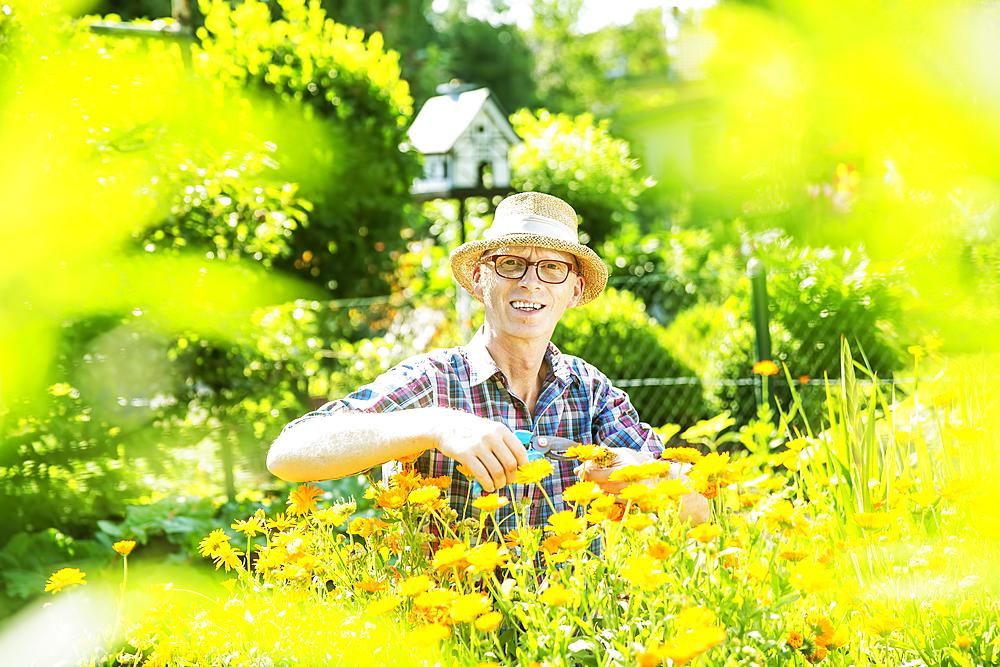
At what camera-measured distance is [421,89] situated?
14109 mm

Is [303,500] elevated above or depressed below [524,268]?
below

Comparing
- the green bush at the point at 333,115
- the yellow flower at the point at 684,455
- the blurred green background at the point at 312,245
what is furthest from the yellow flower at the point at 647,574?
the green bush at the point at 333,115

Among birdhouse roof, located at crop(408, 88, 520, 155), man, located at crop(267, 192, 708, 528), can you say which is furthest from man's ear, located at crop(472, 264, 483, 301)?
birdhouse roof, located at crop(408, 88, 520, 155)

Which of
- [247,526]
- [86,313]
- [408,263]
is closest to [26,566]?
[86,313]

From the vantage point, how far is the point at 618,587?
1421 mm

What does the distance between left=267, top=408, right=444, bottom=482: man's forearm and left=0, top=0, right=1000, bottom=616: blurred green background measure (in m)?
1.95

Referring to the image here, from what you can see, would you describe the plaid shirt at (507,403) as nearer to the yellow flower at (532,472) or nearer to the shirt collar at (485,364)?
the shirt collar at (485,364)

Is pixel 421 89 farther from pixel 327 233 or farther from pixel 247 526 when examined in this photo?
pixel 247 526

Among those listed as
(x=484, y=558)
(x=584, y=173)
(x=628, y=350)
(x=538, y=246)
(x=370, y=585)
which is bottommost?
(x=628, y=350)

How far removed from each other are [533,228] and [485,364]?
0.94 ft

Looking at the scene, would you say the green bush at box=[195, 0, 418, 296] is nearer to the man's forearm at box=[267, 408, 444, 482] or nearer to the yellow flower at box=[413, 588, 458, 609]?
the man's forearm at box=[267, 408, 444, 482]

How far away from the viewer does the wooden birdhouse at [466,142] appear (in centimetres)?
735

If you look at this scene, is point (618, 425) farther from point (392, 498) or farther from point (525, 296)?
point (392, 498)

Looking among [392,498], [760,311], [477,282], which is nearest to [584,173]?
[760,311]
